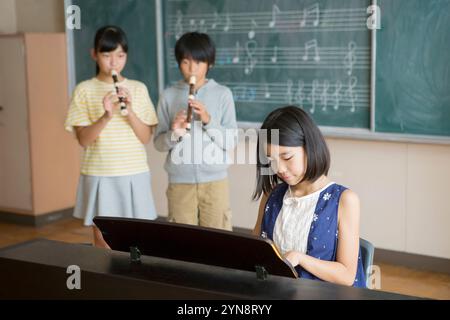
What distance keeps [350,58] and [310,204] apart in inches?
78.8

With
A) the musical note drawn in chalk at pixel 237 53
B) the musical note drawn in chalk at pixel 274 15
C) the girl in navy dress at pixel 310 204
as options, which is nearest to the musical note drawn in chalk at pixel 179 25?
the musical note drawn in chalk at pixel 237 53

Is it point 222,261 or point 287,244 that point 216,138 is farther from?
point 222,261

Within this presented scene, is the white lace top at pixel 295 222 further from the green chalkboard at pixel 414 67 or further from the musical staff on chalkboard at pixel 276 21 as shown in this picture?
the musical staff on chalkboard at pixel 276 21

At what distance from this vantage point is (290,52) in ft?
12.7

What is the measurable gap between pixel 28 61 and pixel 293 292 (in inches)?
151

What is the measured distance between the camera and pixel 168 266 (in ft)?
4.30

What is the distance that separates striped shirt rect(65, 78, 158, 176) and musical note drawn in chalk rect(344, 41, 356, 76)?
4.23 ft

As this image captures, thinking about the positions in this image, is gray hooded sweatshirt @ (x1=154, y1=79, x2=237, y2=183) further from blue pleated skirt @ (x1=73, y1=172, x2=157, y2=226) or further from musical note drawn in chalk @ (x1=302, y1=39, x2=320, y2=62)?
musical note drawn in chalk @ (x1=302, y1=39, x2=320, y2=62)

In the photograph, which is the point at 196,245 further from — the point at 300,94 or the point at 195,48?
the point at 300,94

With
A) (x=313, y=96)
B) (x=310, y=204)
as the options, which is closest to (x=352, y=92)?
(x=313, y=96)

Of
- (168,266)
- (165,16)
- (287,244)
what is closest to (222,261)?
(168,266)

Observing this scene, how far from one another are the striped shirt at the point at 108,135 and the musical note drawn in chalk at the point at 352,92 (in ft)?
4.23

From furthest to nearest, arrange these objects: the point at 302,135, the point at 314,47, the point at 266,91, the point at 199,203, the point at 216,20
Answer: the point at 216,20
the point at 266,91
the point at 314,47
the point at 199,203
the point at 302,135

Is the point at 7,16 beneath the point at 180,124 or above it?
above
